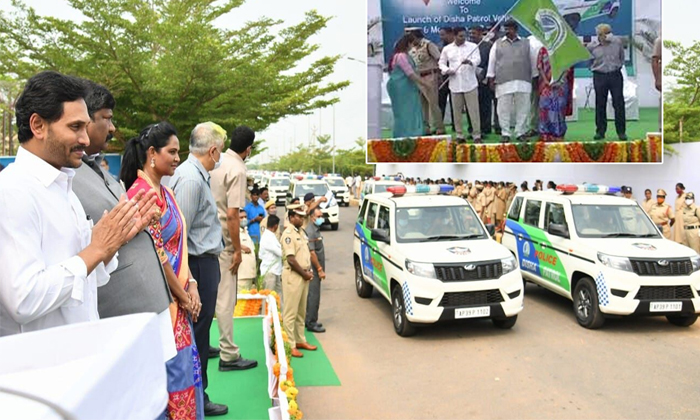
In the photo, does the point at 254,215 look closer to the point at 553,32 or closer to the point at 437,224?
the point at 437,224

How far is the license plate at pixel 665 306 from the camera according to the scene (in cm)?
730

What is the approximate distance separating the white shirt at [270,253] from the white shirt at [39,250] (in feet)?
18.3

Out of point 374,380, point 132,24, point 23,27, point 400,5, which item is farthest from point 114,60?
point 374,380

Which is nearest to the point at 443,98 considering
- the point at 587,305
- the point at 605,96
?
the point at 605,96

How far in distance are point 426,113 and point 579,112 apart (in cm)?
414

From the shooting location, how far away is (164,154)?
3121mm

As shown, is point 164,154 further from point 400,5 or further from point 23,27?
point 400,5

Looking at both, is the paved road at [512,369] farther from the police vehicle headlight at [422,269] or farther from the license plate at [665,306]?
the police vehicle headlight at [422,269]

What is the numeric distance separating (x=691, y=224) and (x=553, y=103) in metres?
5.01

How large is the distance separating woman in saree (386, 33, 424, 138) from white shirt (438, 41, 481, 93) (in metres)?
0.83

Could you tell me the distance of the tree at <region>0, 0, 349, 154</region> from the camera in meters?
11.2

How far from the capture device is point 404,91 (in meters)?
15.9

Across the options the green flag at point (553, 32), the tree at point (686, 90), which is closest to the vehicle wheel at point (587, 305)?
the green flag at point (553, 32)

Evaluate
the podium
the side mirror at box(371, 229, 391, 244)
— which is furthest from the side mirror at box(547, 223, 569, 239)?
the podium
